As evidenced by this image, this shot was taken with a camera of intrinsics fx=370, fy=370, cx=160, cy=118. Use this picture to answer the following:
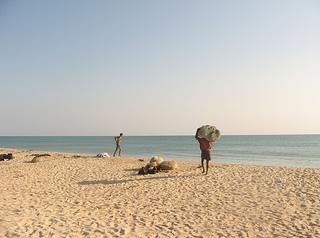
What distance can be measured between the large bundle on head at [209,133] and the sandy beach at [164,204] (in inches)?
58.4

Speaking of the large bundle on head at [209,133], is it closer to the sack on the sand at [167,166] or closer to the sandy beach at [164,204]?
the sandy beach at [164,204]

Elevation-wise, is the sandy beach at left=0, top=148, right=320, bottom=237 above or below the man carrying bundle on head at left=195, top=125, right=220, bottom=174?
below

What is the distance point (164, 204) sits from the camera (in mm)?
10188

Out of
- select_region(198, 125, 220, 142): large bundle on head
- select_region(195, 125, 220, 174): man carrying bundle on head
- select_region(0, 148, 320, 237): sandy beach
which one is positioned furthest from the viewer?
select_region(198, 125, 220, 142): large bundle on head

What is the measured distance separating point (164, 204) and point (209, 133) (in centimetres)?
608

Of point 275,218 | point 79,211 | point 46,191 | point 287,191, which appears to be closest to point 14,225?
point 79,211

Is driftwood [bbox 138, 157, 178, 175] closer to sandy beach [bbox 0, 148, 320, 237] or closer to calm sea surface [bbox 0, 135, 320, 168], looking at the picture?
sandy beach [bbox 0, 148, 320, 237]

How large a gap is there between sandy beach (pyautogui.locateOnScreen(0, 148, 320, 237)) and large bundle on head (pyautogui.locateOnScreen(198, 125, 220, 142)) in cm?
148

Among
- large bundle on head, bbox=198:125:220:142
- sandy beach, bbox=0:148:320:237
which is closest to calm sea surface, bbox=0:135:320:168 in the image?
large bundle on head, bbox=198:125:220:142

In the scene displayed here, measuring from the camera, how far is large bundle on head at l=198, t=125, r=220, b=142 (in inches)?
608

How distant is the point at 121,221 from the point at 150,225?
0.74 m

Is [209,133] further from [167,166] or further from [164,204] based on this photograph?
[164,204]

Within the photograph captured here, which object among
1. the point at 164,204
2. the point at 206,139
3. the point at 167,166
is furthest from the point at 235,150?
the point at 164,204

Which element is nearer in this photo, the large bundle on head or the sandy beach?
the sandy beach
